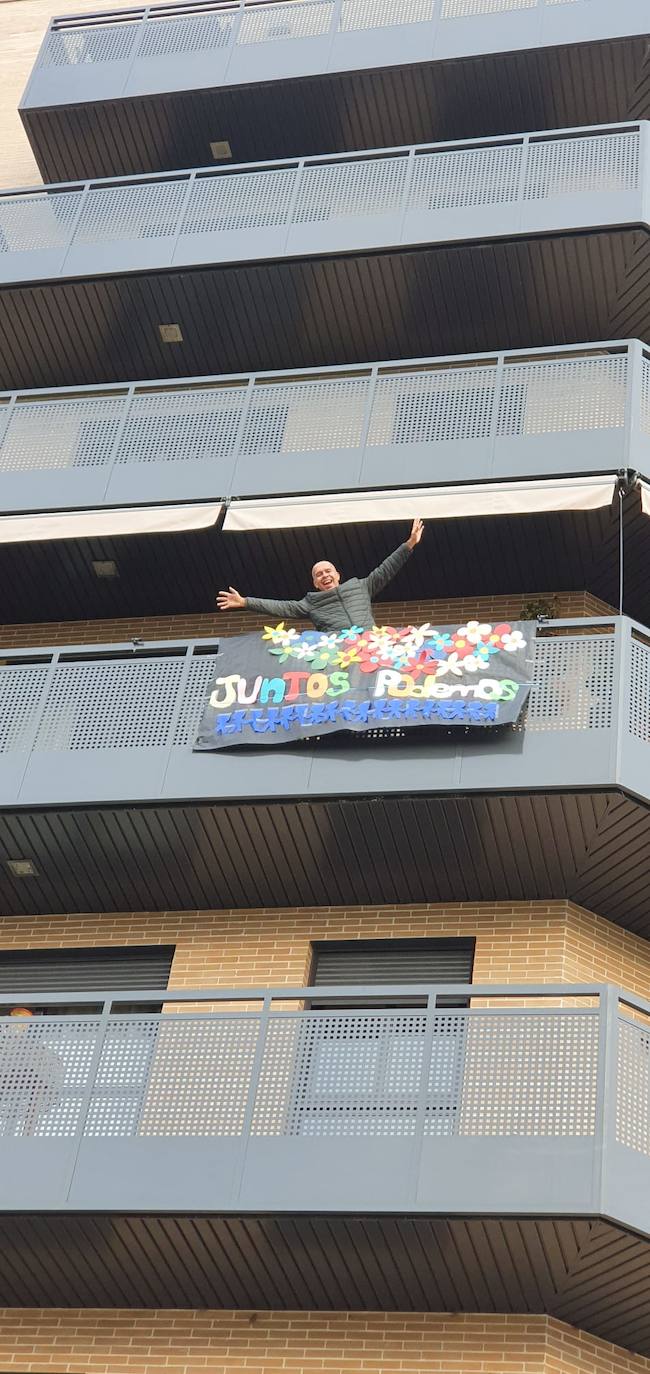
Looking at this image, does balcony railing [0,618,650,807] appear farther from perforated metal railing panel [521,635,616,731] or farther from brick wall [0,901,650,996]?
brick wall [0,901,650,996]

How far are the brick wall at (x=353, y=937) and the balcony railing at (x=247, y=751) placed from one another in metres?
1.49

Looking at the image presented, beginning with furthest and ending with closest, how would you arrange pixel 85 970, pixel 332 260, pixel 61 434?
pixel 332 260 < pixel 61 434 < pixel 85 970

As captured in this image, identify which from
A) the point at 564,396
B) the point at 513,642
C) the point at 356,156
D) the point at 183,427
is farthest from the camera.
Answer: the point at 356,156

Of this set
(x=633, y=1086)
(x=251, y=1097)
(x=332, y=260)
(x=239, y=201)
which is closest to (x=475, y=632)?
(x=633, y=1086)

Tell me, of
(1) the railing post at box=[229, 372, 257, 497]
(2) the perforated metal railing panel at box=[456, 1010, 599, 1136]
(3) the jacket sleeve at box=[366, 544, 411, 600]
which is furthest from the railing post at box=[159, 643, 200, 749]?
(2) the perforated metal railing panel at box=[456, 1010, 599, 1136]

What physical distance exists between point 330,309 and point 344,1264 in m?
11.7

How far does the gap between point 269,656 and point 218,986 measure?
311 cm

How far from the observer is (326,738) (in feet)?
51.9

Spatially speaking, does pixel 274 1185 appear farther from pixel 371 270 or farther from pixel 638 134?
pixel 638 134

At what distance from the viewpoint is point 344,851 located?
16031mm

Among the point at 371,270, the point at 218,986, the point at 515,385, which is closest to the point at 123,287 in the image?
the point at 371,270

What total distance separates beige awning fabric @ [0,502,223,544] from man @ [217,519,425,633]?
1640 millimetres

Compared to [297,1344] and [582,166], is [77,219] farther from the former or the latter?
[297,1344]

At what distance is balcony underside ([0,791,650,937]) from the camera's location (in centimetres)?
1534
